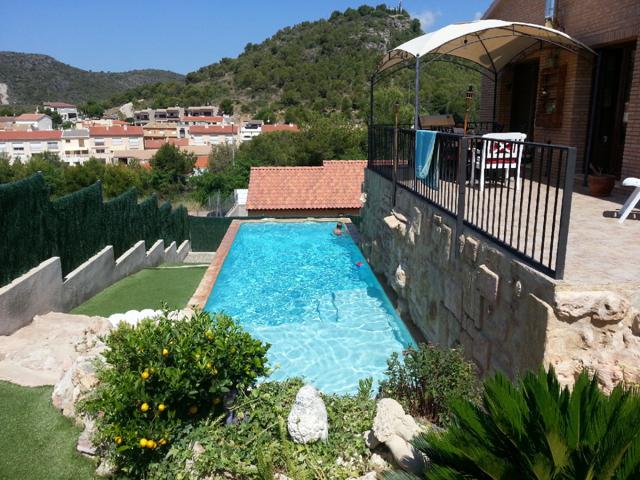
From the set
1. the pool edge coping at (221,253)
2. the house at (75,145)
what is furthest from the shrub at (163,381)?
the house at (75,145)

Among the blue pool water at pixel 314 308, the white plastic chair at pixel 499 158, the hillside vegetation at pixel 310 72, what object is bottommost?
the blue pool water at pixel 314 308

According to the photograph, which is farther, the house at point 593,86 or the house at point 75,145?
the house at point 75,145

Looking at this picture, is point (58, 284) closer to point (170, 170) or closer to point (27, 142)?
point (170, 170)

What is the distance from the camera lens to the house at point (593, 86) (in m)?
8.48

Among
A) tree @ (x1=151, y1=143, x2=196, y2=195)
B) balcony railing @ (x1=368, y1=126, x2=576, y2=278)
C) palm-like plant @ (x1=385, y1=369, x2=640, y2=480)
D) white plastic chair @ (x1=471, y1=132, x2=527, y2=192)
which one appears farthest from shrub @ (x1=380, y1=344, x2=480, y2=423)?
tree @ (x1=151, y1=143, x2=196, y2=195)

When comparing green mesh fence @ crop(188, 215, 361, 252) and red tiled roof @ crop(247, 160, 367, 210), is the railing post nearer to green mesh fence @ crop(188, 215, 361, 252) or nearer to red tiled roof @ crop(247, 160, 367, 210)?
green mesh fence @ crop(188, 215, 361, 252)

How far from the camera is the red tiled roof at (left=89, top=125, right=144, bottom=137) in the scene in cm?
9038

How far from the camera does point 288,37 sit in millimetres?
109250

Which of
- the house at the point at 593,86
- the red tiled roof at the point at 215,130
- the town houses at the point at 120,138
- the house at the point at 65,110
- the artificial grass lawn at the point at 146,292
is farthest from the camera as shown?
the house at the point at 65,110

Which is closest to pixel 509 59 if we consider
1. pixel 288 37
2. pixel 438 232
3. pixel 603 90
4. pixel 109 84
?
pixel 603 90

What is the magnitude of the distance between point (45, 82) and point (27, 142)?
64.1 metres

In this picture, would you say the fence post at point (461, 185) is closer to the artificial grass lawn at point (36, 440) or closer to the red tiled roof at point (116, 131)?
the artificial grass lawn at point (36, 440)

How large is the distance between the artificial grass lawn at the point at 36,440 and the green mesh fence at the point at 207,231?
45.7ft

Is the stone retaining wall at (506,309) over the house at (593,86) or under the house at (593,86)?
under
